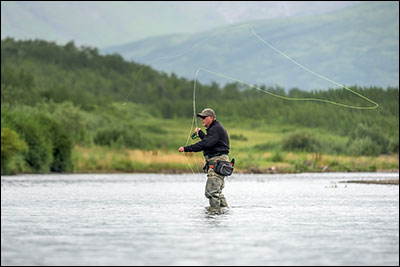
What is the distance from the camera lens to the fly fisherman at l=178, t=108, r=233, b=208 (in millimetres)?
15562

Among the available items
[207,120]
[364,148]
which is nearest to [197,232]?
[207,120]

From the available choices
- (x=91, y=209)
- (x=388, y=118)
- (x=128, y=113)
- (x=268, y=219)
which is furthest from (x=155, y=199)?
(x=128, y=113)

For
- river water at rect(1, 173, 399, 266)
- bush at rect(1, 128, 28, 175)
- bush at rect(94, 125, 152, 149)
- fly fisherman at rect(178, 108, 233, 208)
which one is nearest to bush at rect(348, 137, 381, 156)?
bush at rect(94, 125, 152, 149)

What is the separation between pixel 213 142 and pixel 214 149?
11.1 inches

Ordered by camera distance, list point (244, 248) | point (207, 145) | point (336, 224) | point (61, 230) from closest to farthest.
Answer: point (244, 248) → point (61, 230) → point (336, 224) → point (207, 145)

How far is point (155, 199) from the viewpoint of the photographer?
20.0 meters

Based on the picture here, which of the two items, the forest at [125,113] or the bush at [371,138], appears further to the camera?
the bush at [371,138]

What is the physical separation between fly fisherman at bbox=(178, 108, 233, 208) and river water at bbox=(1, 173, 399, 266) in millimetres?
547

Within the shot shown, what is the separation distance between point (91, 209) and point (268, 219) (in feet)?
12.6

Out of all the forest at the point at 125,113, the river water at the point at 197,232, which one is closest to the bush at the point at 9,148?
the forest at the point at 125,113

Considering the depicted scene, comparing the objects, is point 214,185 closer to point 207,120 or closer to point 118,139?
point 207,120

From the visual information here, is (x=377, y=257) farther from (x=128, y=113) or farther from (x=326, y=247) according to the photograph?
(x=128, y=113)

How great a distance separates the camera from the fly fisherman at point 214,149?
1556 cm

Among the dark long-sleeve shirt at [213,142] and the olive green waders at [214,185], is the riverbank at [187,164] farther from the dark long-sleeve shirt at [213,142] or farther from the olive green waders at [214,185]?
the dark long-sleeve shirt at [213,142]
